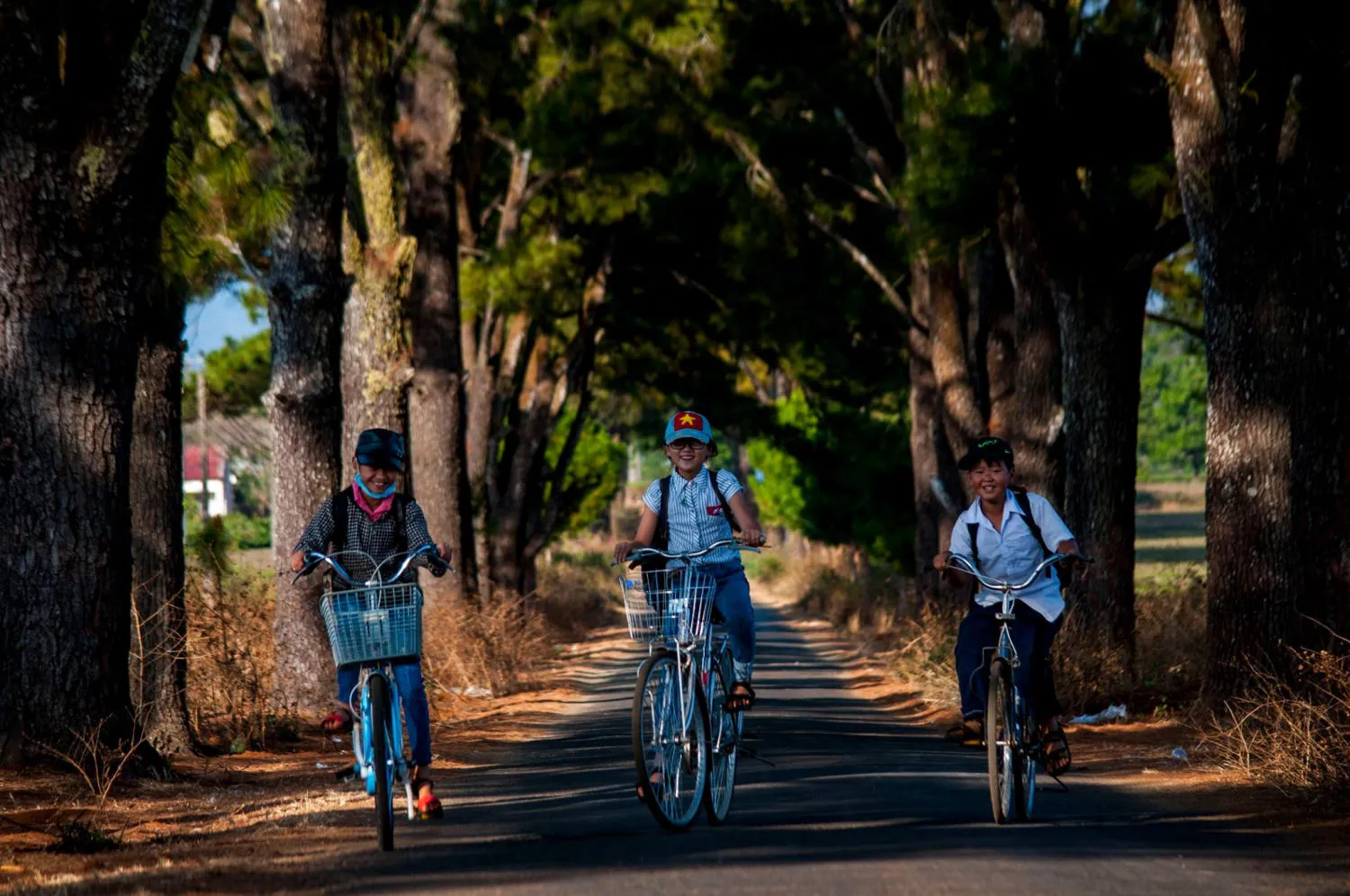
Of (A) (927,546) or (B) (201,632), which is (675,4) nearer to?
(A) (927,546)

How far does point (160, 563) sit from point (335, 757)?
6.66 ft

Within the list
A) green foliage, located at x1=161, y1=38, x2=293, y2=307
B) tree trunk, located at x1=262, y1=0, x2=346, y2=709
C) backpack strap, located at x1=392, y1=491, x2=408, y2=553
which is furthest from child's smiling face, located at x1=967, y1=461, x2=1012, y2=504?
tree trunk, located at x1=262, y1=0, x2=346, y2=709

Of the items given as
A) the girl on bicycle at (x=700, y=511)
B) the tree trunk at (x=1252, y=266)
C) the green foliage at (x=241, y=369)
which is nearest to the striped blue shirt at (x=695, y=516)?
the girl on bicycle at (x=700, y=511)

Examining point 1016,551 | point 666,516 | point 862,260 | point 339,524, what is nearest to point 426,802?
point 339,524

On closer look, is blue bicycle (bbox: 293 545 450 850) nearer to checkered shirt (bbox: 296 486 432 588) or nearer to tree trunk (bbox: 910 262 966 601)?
checkered shirt (bbox: 296 486 432 588)

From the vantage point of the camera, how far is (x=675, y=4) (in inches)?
1030

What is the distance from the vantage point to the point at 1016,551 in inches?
384

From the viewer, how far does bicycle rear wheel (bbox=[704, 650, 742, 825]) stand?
9.41m

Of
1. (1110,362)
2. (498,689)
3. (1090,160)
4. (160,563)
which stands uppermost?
(1090,160)

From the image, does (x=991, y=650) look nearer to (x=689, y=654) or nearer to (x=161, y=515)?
(x=689, y=654)

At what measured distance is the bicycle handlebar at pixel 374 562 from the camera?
881 centimetres

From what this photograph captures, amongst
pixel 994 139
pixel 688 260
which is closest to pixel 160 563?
pixel 994 139

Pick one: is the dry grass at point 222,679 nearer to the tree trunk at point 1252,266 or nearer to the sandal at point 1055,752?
the sandal at point 1055,752

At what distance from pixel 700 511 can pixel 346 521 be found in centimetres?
186
